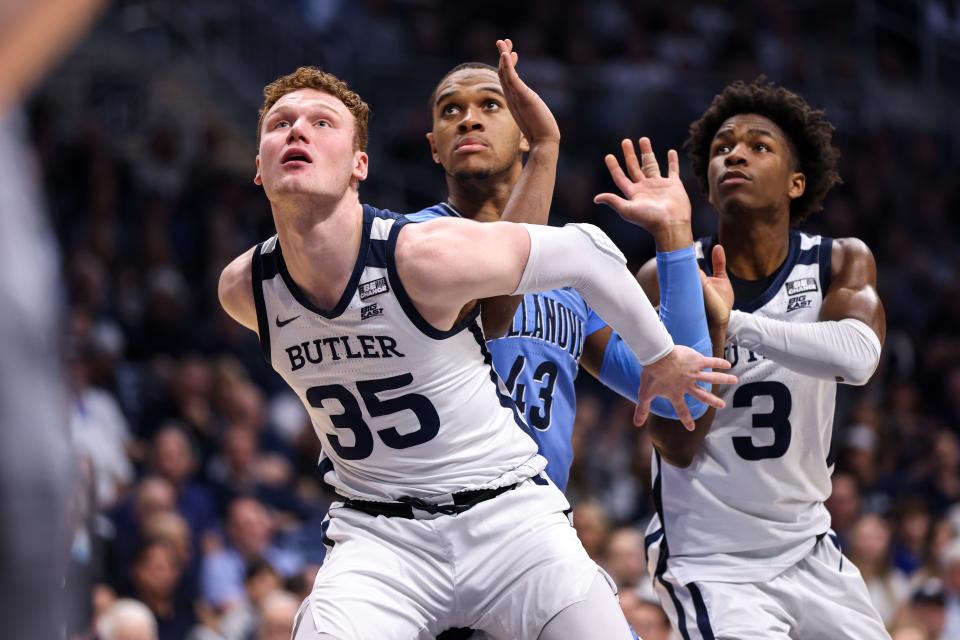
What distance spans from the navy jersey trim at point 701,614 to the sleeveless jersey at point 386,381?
3.55 feet

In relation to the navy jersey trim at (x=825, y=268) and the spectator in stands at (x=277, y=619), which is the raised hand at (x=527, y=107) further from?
the spectator in stands at (x=277, y=619)

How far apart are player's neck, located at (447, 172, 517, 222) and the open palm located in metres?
0.44

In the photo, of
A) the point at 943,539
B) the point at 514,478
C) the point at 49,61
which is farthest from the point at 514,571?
the point at 943,539

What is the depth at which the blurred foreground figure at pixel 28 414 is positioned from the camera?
4.42ft

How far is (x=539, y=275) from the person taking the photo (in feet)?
12.1

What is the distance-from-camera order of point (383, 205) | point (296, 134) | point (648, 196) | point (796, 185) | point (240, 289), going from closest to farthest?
1. point (296, 134)
2. point (240, 289)
3. point (648, 196)
4. point (796, 185)
5. point (383, 205)

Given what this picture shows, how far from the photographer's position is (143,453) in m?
8.62

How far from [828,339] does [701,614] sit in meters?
1.07

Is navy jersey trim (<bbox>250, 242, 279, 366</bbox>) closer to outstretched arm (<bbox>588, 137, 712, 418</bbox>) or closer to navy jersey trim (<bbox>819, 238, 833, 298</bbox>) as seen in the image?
outstretched arm (<bbox>588, 137, 712, 418</bbox>)

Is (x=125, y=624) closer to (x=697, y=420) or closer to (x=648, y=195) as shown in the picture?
(x=697, y=420)

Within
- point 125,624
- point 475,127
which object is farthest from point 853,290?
point 125,624

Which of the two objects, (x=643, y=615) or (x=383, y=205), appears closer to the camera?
(x=643, y=615)

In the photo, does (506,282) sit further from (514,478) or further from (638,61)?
(638,61)

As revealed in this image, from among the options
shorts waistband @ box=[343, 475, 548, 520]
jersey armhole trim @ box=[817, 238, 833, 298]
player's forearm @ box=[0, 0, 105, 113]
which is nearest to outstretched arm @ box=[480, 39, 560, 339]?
shorts waistband @ box=[343, 475, 548, 520]
